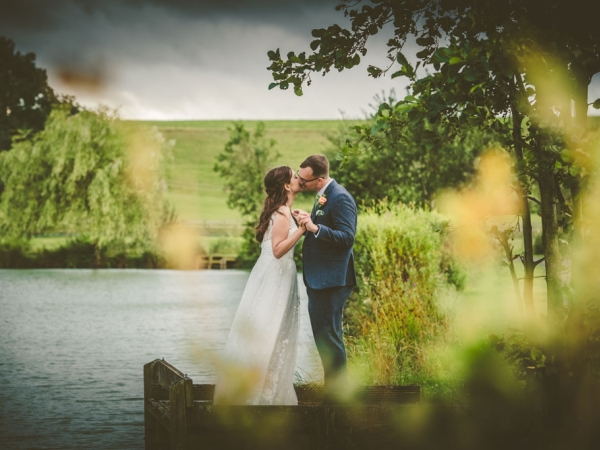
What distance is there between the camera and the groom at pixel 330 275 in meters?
7.08

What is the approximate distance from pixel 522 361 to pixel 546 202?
3.99 ft

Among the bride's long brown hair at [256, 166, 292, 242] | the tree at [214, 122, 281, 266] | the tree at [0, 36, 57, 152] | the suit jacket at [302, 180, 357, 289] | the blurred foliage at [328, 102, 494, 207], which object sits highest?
the tree at [0, 36, 57, 152]

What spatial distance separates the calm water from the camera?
9258 mm

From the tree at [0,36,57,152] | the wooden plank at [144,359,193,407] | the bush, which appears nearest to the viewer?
the wooden plank at [144,359,193,407]

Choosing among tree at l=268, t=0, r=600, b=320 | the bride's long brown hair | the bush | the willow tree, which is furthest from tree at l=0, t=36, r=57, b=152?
tree at l=268, t=0, r=600, b=320

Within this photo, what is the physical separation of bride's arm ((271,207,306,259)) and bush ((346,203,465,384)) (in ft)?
9.57

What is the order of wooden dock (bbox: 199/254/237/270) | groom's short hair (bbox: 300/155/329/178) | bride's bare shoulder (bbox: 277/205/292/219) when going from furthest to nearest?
wooden dock (bbox: 199/254/237/270) < bride's bare shoulder (bbox: 277/205/292/219) < groom's short hair (bbox: 300/155/329/178)

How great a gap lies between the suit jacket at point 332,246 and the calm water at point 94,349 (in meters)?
2.66

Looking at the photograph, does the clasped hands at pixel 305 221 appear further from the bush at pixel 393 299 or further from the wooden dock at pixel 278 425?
the bush at pixel 393 299

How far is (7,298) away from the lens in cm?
2828

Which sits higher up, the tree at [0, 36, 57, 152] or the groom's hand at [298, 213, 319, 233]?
the tree at [0, 36, 57, 152]

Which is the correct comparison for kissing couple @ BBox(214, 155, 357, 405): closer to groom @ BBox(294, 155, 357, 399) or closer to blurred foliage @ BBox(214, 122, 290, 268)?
groom @ BBox(294, 155, 357, 399)

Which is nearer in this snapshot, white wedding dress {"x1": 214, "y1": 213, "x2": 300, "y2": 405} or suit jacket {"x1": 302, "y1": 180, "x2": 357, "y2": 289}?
suit jacket {"x1": 302, "y1": 180, "x2": 357, "y2": 289}

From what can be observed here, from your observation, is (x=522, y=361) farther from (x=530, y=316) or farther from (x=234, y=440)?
(x=234, y=440)
